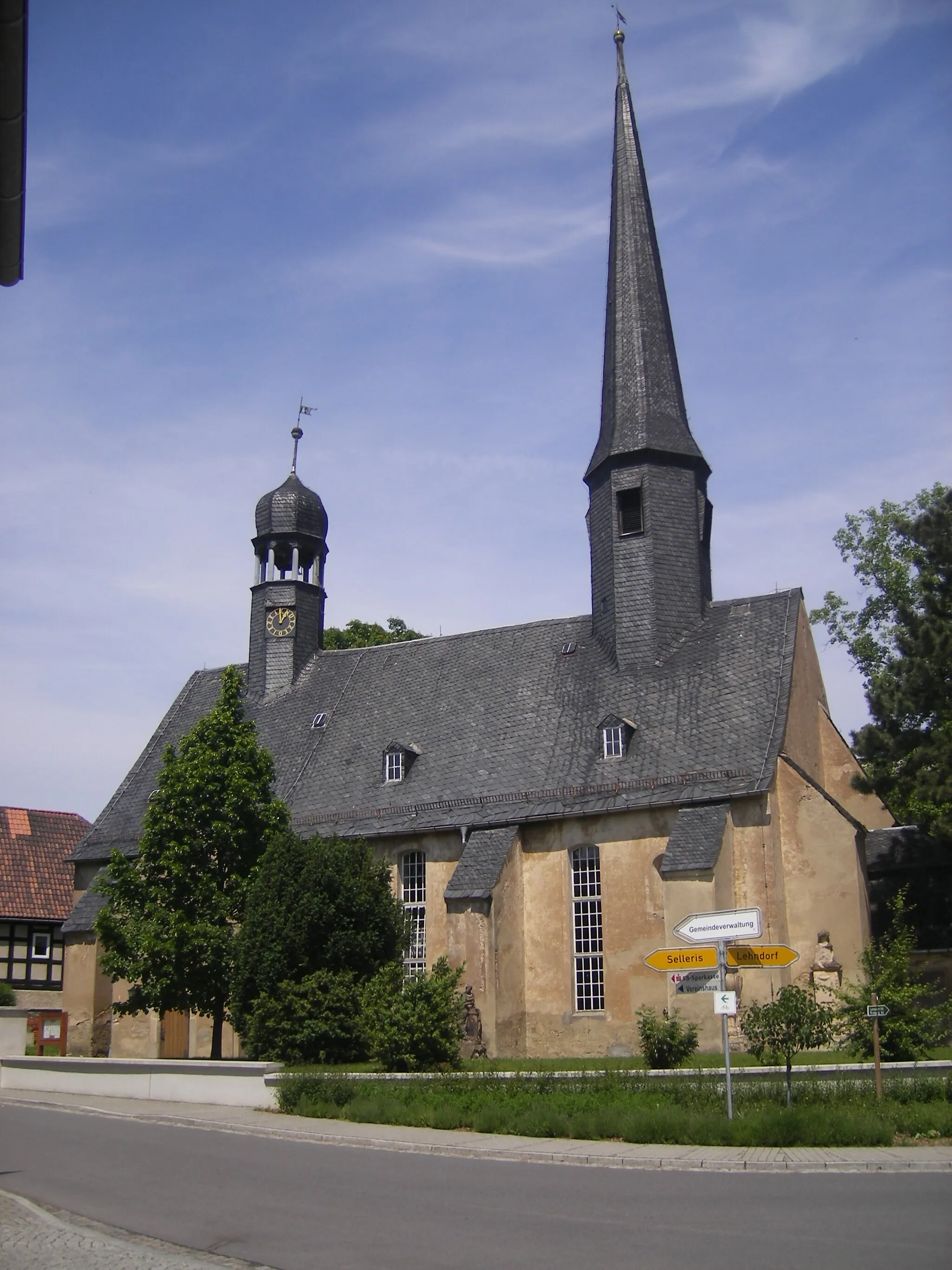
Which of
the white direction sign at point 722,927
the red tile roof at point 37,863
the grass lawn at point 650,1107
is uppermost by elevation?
the red tile roof at point 37,863

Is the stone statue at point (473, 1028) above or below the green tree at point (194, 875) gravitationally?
below

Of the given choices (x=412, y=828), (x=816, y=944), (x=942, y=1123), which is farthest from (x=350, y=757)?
(x=942, y=1123)

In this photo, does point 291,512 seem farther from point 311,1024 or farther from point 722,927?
point 722,927

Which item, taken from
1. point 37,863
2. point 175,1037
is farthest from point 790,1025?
point 37,863

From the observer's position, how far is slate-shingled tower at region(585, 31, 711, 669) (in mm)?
29375

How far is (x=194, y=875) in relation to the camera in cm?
2650

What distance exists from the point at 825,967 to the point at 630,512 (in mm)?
11027

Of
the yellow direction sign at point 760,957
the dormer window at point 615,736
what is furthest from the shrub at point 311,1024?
the yellow direction sign at point 760,957

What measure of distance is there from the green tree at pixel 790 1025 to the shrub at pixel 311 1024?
7.47 metres

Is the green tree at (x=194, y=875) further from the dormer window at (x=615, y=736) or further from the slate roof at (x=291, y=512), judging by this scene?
the slate roof at (x=291, y=512)

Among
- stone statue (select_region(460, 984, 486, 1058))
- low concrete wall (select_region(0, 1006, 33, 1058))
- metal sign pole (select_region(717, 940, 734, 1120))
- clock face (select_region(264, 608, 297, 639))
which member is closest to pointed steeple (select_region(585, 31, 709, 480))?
clock face (select_region(264, 608, 297, 639))

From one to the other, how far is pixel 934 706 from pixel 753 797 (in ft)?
12.7

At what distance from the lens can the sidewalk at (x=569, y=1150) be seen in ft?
38.5

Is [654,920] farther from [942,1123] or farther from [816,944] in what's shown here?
[942,1123]
